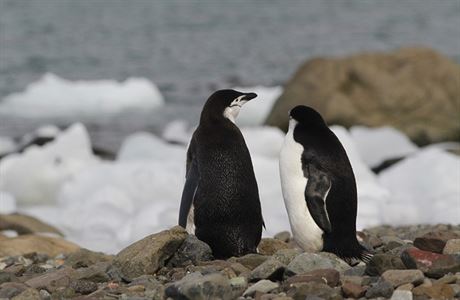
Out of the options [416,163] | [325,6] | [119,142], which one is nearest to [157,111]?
[119,142]

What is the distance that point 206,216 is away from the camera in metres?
6.64

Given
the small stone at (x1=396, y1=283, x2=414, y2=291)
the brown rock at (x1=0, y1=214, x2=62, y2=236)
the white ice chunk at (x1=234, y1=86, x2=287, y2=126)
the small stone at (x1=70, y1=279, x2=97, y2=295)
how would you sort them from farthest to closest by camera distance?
the white ice chunk at (x1=234, y1=86, x2=287, y2=126) → the brown rock at (x1=0, y1=214, x2=62, y2=236) → the small stone at (x1=70, y1=279, x2=97, y2=295) → the small stone at (x1=396, y1=283, x2=414, y2=291)

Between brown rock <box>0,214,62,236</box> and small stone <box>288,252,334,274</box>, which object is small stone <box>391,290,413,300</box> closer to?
small stone <box>288,252,334,274</box>

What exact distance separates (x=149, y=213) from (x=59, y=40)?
20656mm

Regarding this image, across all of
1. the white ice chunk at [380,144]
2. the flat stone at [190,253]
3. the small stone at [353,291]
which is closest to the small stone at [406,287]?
the small stone at [353,291]

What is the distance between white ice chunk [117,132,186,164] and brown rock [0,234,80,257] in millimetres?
5074

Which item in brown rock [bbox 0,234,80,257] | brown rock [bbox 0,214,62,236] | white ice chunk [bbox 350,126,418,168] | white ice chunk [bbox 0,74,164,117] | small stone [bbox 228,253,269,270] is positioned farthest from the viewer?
white ice chunk [bbox 0,74,164,117]

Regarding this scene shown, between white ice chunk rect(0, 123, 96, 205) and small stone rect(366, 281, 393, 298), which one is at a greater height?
white ice chunk rect(0, 123, 96, 205)

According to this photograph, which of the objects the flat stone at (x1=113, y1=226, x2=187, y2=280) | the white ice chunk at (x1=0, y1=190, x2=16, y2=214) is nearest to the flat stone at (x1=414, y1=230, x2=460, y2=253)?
the flat stone at (x1=113, y1=226, x2=187, y2=280)

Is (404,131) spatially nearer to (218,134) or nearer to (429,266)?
(218,134)

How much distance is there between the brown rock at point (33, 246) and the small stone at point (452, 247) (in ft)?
12.1

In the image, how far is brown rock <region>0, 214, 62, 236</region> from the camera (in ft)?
33.3

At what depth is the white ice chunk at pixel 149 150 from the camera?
13969 millimetres

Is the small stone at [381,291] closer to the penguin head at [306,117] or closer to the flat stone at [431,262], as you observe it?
the flat stone at [431,262]
